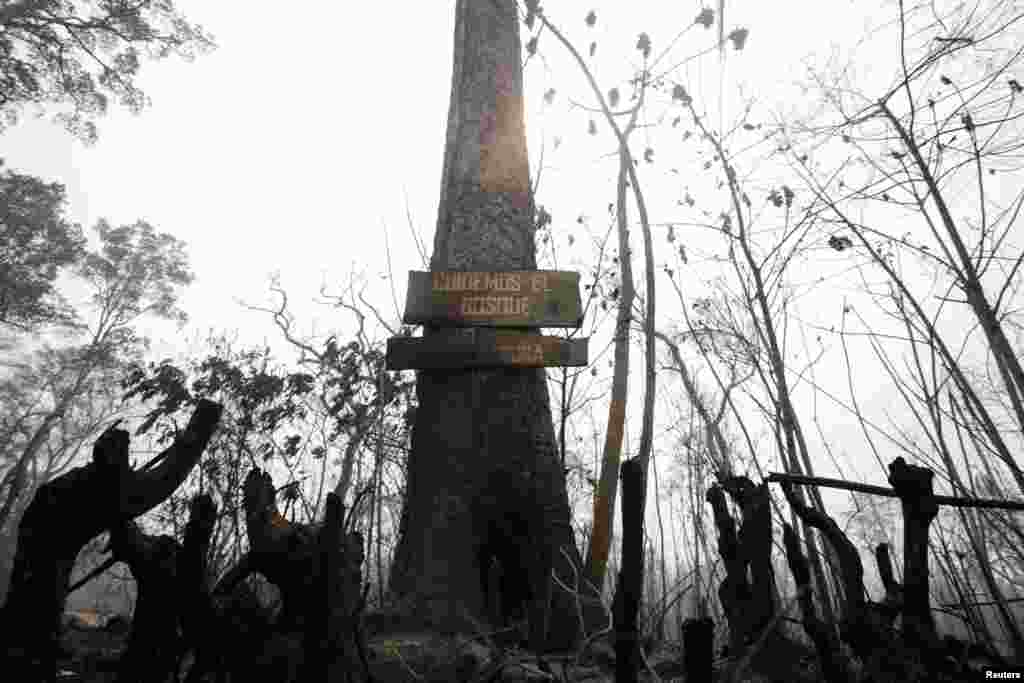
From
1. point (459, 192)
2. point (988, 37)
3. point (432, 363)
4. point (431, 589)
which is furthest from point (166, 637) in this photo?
point (988, 37)

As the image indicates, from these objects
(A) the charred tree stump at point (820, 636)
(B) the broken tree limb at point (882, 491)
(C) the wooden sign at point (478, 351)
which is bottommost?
(A) the charred tree stump at point (820, 636)

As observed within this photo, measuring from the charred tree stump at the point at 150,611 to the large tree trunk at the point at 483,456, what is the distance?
4.68ft

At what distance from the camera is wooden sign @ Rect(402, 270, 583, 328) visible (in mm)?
2771

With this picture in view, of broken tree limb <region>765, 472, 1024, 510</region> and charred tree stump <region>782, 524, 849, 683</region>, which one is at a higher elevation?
broken tree limb <region>765, 472, 1024, 510</region>

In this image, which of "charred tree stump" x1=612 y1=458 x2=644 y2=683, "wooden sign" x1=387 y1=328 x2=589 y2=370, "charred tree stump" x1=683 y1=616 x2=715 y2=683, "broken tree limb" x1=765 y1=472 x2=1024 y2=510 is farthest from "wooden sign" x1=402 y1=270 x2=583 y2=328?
"charred tree stump" x1=683 y1=616 x2=715 y2=683

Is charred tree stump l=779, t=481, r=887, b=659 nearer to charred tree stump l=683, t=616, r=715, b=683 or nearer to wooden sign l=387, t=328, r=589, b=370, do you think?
charred tree stump l=683, t=616, r=715, b=683

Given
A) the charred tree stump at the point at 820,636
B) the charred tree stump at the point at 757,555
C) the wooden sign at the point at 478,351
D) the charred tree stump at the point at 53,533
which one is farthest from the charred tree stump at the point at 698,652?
the wooden sign at the point at 478,351

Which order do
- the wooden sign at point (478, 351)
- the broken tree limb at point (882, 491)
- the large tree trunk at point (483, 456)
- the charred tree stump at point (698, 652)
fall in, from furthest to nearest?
the wooden sign at point (478, 351) → the large tree trunk at point (483, 456) → the broken tree limb at point (882, 491) → the charred tree stump at point (698, 652)

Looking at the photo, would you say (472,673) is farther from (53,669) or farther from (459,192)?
(459,192)

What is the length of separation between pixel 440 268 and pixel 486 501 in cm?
136

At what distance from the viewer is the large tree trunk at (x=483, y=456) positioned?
2.31 metres

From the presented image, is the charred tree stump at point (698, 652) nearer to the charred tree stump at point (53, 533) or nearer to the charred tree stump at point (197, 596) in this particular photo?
the charred tree stump at point (197, 596)

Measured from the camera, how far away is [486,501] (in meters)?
2.51

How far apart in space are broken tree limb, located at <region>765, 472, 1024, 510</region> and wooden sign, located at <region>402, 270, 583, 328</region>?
1829 mm
